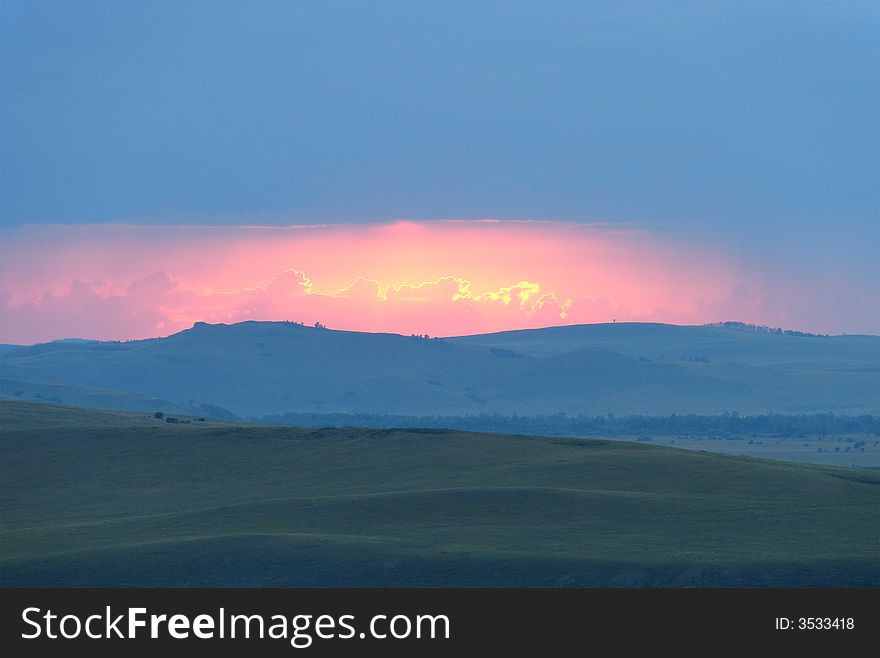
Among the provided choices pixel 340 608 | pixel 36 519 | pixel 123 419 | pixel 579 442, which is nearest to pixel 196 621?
pixel 340 608

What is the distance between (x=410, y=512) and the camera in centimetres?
7281

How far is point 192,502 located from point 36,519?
9572mm

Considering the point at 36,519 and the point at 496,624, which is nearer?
the point at 496,624

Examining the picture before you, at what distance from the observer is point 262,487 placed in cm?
9300

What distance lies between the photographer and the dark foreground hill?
190ft

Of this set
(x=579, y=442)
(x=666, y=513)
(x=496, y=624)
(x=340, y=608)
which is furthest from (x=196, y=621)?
(x=579, y=442)

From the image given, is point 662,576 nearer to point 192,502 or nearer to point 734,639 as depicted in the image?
point 734,639

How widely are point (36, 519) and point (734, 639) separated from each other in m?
53.6

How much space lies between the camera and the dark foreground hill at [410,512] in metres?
57.8

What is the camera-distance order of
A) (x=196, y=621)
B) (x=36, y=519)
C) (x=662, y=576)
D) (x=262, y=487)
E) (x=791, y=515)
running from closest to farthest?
(x=196, y=621), (x=662, y=576), (x=791, y=515), (x=36, y=519), (x=262, y=487)

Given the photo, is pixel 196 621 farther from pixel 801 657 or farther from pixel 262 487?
pixel 262 487

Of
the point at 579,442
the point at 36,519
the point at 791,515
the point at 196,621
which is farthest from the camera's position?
the point at 579,442

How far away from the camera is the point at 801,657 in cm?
3978

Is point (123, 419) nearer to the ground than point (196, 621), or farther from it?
farther from it
